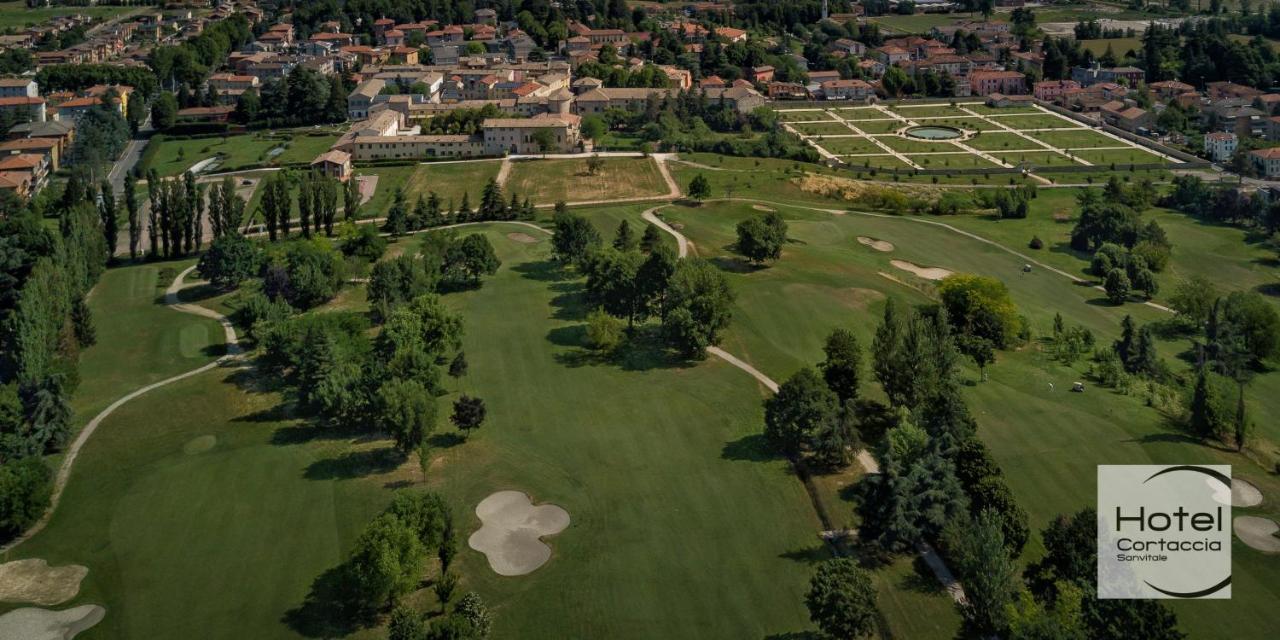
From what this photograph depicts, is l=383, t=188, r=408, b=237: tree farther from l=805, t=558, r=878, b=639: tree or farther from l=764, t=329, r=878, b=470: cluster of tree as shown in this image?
l=805, t=558, r=878, b=639: tree

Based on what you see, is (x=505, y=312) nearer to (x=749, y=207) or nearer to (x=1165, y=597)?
(x=749, y=207)

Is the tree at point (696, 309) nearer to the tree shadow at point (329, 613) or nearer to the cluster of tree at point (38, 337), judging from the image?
the tree shadow at point (329, 613)

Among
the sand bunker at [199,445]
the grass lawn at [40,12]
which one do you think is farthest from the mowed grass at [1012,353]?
the grass lawn at [40,12]

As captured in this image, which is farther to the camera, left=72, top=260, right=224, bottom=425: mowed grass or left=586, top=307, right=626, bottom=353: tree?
left=586, top=307, right=626, bottom=353: tree

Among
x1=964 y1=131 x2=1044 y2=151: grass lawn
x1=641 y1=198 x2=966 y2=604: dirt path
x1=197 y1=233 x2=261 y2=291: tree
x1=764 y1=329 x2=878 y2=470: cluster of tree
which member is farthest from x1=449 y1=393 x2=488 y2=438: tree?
x1=964 y1=131 x2=1044 y2=151: grass lawn

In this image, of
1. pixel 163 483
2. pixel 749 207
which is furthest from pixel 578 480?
pixel 749 207

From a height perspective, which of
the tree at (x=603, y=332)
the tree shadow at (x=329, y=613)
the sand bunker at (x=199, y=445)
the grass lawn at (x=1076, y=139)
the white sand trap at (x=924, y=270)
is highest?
the grass lawn at (x=1076, y=139)
